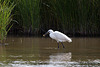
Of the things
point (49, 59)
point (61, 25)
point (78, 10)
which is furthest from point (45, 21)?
point (49, 59)

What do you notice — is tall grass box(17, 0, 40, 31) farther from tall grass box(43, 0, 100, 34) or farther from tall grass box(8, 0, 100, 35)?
tall grass box(43, 0, 100, 34)

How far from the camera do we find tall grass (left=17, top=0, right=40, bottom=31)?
14.2 metres

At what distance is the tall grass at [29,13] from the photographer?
14211mm

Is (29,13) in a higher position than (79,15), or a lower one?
higher

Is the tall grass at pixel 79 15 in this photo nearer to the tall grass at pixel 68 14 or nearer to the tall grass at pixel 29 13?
the tall grass at pixel 68 14

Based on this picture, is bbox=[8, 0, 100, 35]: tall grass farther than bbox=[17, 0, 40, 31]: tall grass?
No

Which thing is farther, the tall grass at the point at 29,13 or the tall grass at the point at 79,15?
the tall grass at the point at 29,13

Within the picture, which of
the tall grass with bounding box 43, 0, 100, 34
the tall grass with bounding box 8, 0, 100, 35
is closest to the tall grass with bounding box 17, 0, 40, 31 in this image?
the tall grass with bounding box 8, 0, 100, 35

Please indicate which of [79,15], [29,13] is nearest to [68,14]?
[79,15]

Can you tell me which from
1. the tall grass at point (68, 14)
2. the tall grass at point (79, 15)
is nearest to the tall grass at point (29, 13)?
the tall grass at point (68, 14)

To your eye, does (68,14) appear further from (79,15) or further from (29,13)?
(29,13)

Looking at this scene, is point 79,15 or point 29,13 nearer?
point 79,15

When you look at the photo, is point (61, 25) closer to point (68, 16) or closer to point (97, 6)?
point (68, 16)

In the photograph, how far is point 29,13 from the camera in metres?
14.4
